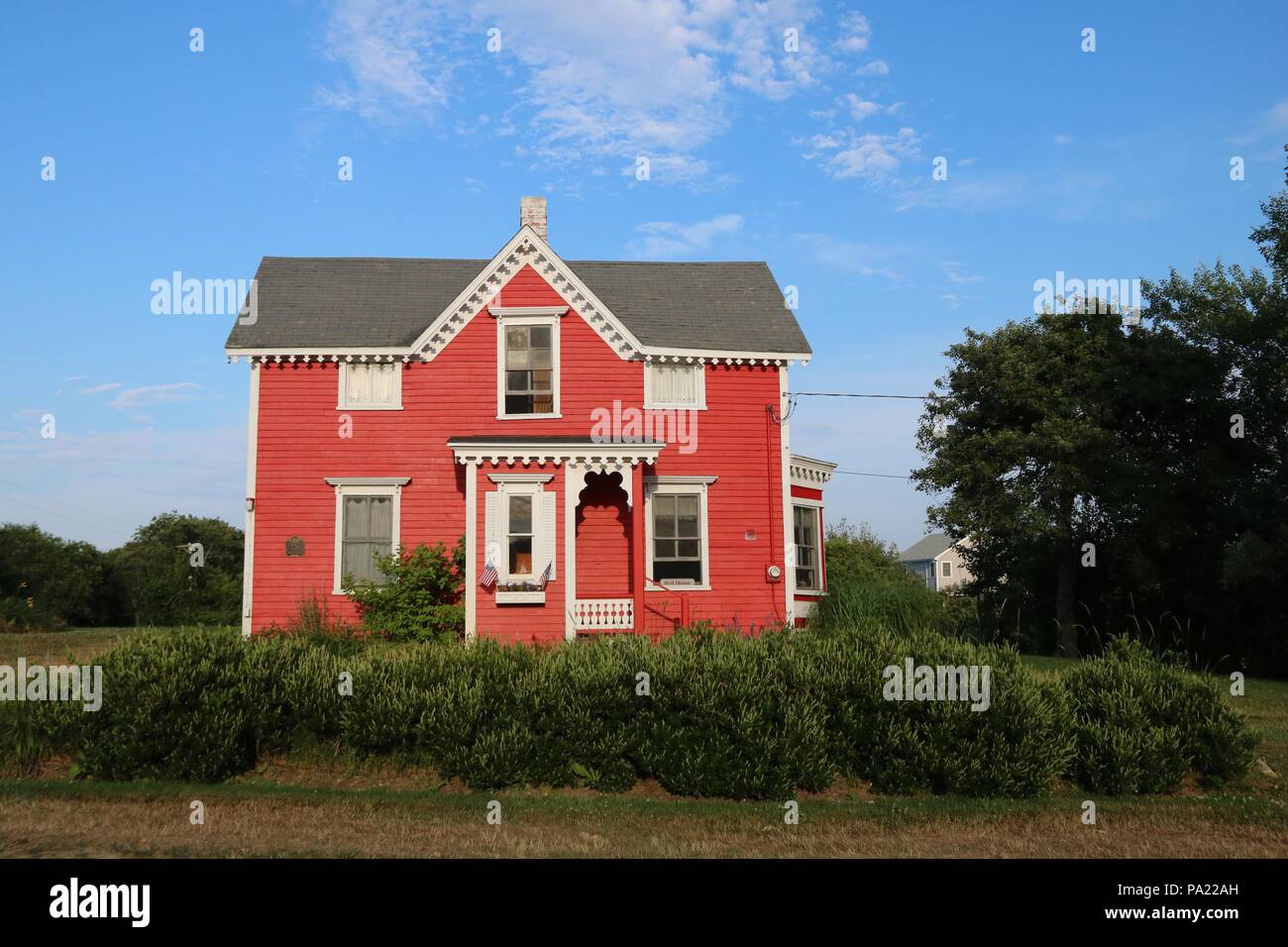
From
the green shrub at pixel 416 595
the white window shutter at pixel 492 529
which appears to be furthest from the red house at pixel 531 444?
the green shrub at pixel 416 595

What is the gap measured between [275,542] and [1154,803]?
16.4 m

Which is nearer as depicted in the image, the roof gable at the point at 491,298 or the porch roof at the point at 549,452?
the porch roof at the point at 549,452

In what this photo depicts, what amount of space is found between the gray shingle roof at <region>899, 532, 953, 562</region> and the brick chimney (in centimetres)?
7088

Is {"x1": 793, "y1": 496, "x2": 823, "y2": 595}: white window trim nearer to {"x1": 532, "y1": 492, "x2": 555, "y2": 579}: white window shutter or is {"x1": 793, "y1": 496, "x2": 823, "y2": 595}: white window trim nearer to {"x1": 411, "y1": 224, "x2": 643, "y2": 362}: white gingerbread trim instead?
{"x1": 411, "y1": 224, "x2": 643, "y2": 362}: white gingerbread trim

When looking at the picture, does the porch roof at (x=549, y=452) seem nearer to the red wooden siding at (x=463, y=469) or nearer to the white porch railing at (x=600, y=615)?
the red wooden siding at (x=463, y=469)

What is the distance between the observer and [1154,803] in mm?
11023

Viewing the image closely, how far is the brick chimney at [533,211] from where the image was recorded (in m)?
23.7

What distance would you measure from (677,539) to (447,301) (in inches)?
306

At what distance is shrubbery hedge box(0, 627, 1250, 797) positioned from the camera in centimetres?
1129

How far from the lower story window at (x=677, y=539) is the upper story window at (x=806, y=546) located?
2581mm

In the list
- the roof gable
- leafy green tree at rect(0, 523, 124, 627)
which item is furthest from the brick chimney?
leafy green tree at rect(0, 523, 124, 627)

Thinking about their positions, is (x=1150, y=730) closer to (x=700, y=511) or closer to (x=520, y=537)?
(x=700, y=511)

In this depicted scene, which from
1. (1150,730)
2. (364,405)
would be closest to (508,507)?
(364,405)

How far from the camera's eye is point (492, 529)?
63.6 ft
